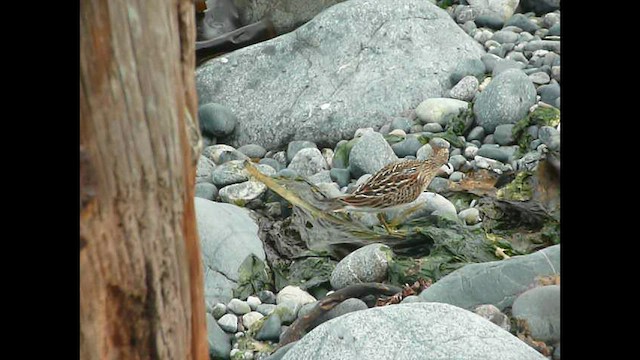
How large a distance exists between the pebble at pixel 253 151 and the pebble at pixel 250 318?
3.25 meters

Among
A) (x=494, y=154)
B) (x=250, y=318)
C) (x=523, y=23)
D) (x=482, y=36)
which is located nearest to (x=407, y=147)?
(x=494, y=154)

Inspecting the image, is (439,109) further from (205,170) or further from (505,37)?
(205,170)

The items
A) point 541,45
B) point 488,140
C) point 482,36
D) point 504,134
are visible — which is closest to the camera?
point 504,134

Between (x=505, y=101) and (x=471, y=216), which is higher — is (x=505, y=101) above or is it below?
above

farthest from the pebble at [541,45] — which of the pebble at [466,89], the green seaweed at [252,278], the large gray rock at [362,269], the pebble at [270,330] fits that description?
the pebble at [270,330]

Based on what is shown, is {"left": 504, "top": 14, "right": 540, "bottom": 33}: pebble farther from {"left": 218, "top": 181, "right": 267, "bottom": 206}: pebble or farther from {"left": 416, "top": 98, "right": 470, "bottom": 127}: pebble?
{"left": 218, "top": 181, "right": 267, "bottom": 206}: pebble

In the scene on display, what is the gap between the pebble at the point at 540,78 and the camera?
10.4 metres

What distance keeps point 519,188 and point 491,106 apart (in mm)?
1376

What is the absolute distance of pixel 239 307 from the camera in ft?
24.2

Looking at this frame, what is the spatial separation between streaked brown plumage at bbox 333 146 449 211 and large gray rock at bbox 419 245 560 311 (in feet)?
5.88

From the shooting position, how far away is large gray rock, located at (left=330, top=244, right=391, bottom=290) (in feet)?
23.9

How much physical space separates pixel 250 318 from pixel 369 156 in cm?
264

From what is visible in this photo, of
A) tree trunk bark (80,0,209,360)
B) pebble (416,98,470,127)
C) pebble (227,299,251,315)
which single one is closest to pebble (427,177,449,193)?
pebble (416,98,470,127)

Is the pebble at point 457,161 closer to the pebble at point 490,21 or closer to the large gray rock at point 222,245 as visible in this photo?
the large gray rock at point 222,245
